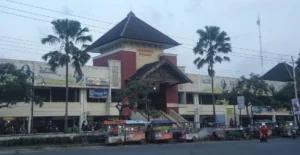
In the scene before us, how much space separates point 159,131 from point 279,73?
47.7 meters

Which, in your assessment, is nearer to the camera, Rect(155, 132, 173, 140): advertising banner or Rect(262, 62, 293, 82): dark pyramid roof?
Rect(155, 132, 173, 140): advertising banner

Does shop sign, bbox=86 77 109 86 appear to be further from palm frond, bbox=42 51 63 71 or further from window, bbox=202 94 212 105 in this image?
window, bbox=202 94 212 105

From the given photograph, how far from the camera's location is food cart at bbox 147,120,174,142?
30.6 m

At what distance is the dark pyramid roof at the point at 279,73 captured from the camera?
224 feet

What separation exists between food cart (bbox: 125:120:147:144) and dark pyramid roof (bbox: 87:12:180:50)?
562 inches

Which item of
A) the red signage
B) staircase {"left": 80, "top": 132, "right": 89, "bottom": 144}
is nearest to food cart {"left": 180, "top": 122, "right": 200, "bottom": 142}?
staircase {"left": 80, "top": 132, "right": 89, "bottom": 144}

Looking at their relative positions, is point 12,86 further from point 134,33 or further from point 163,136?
point 134,33

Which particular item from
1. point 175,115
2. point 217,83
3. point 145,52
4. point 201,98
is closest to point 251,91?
point 217,83

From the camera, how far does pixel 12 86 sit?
1028 inches

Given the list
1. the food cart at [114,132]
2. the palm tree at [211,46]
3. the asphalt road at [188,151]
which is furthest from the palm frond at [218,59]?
the asphalt road at [188,151]

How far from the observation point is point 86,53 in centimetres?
3219

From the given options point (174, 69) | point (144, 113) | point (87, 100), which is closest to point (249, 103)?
point (174, 69)

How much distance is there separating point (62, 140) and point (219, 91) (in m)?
28.8

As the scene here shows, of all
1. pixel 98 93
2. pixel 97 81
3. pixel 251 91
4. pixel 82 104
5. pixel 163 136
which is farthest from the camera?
pixel 251 91
